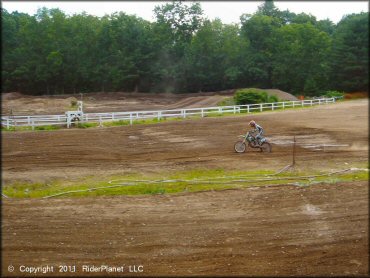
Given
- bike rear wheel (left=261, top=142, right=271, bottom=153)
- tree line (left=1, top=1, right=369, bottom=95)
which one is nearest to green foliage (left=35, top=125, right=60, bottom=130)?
tree line (left=1, top=1, right=369, bottom=95)

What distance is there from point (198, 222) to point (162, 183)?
3905 mm

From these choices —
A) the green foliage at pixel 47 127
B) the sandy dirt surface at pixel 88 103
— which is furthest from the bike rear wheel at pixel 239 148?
the green foliage at pixel 47 127

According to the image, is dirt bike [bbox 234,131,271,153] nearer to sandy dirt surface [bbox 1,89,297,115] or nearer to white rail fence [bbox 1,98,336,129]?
white rail fence [bbox 1,98,336,129]

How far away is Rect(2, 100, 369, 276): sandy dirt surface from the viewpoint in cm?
769

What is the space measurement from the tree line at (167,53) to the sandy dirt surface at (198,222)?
1936mm

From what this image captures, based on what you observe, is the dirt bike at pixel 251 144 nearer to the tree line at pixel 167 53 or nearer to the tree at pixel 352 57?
the tree line at pixel 167 53

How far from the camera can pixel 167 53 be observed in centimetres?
4762

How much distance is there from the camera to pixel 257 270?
292 inches

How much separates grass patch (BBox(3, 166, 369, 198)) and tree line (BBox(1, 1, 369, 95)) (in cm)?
282

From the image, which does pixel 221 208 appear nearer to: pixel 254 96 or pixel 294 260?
pixel 294 260

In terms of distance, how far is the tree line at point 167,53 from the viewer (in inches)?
410

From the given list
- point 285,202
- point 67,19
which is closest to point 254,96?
point 67,19

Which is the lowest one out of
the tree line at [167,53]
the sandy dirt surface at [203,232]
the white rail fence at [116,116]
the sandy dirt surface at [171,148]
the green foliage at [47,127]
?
the sandy dirt surface at [203,232]

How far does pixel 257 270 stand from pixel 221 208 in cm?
333
